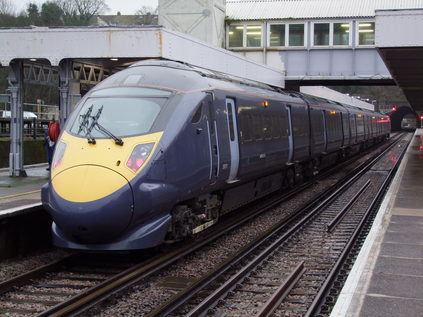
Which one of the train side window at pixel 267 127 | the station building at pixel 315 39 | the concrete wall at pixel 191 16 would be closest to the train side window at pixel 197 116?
the train side window at pixel 267 127

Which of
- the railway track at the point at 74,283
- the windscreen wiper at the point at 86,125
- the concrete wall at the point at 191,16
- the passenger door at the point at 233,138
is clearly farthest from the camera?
the concrete wall at the point at 191,16

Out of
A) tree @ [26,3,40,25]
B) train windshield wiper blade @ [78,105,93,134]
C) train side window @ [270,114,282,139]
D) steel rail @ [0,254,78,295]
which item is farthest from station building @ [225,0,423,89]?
tree @ [26,3,40,25]

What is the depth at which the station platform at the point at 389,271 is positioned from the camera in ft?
20.0

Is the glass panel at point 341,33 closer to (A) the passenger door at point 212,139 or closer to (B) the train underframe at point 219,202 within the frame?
(B) the train underframe at point 219,202

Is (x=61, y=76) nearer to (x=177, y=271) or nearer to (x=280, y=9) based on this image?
(x=177, y=271)

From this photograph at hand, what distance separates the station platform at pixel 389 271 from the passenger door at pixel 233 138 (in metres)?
2.78

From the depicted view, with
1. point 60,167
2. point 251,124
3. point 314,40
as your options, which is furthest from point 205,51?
point 314,40

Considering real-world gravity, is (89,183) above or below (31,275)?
above

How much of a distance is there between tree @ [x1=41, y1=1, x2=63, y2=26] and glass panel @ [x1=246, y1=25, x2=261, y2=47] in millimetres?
35833

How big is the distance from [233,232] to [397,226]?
3145 mm

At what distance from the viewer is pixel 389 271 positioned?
24.9 feet

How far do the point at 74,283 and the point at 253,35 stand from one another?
23.6 m

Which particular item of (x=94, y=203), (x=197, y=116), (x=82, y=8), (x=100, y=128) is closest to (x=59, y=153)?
(x=100, y=128)

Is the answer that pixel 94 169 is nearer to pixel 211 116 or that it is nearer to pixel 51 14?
pixel 211 116
